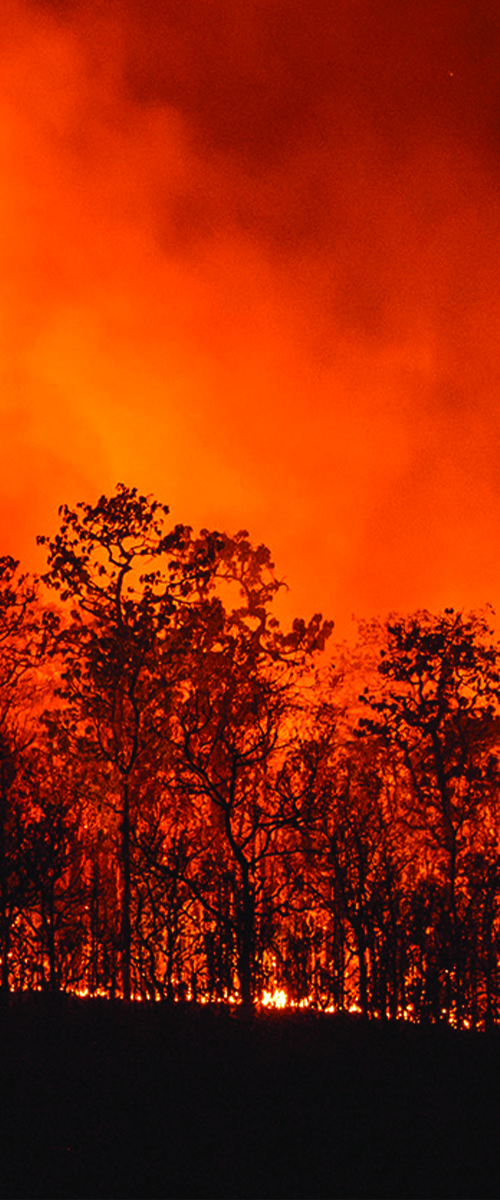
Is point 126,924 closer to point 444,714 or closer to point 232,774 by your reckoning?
point 232,774

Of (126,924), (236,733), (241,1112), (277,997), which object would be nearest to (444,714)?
(236,733)

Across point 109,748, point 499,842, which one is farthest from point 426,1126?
point 499,842

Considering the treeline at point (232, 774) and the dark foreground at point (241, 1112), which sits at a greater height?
the treeline at point (232, 774)

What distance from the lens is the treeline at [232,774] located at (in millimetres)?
24672

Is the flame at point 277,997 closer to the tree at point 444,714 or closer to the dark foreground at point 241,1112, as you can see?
the tree at point 444,714

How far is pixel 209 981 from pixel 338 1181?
18852 millimetres

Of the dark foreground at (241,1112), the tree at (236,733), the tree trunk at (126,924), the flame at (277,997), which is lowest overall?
the dark foreground at (241,1112)

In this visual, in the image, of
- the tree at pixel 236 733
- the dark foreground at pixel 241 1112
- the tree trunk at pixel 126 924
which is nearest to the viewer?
the dark foreground at pixel 241 1112

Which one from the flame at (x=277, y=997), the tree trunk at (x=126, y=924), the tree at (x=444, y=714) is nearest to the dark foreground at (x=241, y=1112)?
the tree trunk at (x=126, y=924)

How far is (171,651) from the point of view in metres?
25.4

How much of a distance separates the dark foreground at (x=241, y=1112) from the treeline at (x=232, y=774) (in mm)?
6933

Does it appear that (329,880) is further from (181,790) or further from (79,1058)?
(79,1058)

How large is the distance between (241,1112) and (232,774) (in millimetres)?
14510

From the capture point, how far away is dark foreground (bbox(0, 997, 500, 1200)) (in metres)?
9.95
